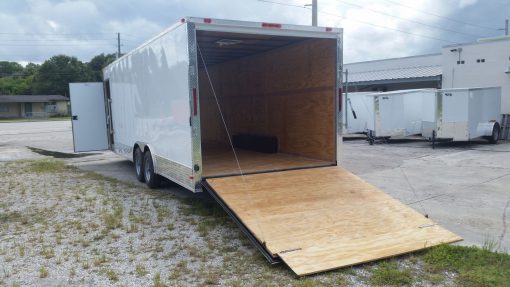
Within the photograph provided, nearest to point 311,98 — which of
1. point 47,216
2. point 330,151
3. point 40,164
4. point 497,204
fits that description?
point 330,151

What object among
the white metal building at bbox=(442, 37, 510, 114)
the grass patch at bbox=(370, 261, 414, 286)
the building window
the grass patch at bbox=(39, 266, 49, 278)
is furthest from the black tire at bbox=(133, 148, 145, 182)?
the building window

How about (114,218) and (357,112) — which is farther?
(357,112)

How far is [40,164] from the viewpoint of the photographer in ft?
39.5

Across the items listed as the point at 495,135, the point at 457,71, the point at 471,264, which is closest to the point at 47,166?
the point at 471,264

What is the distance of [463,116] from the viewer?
14727 mm

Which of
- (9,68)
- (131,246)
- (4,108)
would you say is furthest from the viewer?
(9,68)

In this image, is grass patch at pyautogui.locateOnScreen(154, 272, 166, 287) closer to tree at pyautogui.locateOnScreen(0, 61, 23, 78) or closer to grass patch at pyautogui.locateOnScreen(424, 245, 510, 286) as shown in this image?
grass patch at pyautogui.locateOnScreen(424, 245, 510, 286)

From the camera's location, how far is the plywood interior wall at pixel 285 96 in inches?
284

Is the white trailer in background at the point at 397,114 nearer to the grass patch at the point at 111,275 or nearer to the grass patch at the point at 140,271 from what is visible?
the grass patch at the point at 140,271

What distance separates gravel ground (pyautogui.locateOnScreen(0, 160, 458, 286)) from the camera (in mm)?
4098

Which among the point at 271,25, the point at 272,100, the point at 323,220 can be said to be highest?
the point at 271,25

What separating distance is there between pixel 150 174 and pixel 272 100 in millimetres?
3109

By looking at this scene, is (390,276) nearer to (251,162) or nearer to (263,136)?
(251,162)

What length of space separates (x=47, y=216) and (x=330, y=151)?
4.56 metres
